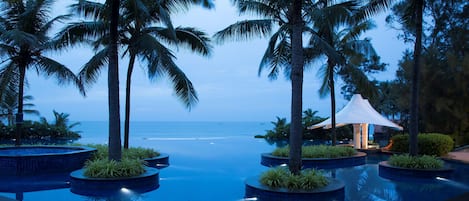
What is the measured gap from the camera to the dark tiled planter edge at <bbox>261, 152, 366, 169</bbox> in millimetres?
12055

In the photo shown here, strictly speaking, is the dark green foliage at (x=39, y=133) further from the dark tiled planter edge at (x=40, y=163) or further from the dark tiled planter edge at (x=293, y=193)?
the dark tiled planter edge at (x=293, y=193)

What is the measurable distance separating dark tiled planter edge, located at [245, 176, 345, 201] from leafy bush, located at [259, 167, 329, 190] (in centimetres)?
12

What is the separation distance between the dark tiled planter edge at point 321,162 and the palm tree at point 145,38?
3.81 meters

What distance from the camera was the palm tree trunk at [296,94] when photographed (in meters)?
7.52

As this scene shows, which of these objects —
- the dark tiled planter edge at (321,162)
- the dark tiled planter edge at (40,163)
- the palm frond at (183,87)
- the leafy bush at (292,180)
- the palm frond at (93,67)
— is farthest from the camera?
the dark tiled planter edge at (321,162)

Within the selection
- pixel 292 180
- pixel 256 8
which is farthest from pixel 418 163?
pixel 256 8

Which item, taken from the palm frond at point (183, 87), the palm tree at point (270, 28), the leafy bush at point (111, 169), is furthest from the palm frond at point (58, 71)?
the leafy bush at point (111, 169)

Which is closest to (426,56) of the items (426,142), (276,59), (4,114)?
(426,142)

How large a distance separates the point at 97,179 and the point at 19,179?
2.46 meters

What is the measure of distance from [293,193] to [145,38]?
4.44m

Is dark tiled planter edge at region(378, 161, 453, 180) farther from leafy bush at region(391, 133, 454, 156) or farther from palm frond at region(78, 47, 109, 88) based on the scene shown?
palm frond at region(78, 47, 109, 88)

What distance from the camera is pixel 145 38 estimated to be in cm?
866

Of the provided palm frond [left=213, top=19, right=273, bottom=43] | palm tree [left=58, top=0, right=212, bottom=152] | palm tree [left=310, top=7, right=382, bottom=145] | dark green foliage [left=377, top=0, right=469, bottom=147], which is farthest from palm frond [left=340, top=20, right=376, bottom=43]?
palm tree [left=58, top=0, right=212, bottom=152]

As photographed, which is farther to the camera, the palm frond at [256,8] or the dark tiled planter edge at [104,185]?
the palm frond at [256,8]
